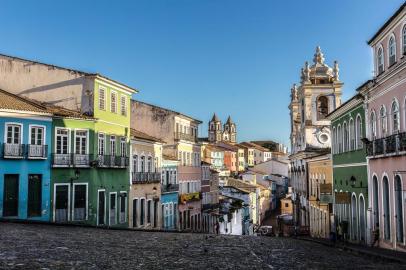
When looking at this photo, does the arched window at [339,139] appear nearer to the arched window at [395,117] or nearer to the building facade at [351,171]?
the building facade at [351,171]

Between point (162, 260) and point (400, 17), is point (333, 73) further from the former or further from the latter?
point (162, 260)

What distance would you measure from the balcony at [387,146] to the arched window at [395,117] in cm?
54

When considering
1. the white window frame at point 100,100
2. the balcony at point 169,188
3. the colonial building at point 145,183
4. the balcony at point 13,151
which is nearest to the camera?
the balcony at point 13,151

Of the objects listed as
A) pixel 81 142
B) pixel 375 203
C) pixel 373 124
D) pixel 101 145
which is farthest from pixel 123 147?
pixel 375 203

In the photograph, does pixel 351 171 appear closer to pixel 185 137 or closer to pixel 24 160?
pixel 24 160

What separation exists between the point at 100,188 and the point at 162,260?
2012 centimetres

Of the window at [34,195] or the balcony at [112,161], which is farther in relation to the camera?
the balcony at [112,161]

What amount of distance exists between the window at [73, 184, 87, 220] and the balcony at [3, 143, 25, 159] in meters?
4.10

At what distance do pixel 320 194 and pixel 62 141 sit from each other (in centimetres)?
1905

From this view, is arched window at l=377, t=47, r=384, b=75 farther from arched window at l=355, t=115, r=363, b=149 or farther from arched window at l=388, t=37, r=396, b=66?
arched window at l=355, t=115, r=363, b=149

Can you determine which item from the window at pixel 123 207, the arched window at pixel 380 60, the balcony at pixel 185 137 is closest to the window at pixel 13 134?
the window at pixel 123 207

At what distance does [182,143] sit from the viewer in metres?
51.0

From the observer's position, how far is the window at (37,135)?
97.5 feet

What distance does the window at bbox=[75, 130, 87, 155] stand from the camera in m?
32.1
